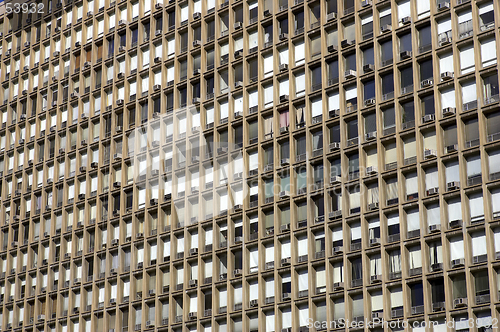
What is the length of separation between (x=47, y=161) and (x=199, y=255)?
931 inches

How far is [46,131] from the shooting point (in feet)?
320

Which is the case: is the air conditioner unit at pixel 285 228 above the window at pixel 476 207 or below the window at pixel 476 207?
above

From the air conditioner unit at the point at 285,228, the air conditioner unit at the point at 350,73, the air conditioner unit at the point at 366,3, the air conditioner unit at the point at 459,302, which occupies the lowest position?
the air conditioner unit at the point at 459,302

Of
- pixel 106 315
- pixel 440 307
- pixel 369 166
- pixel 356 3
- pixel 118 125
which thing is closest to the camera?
pixel 440 307

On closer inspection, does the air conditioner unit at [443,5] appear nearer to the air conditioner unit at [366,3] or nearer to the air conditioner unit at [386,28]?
the air conditioner unit at [386,28]

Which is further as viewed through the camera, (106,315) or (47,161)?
(47,161)

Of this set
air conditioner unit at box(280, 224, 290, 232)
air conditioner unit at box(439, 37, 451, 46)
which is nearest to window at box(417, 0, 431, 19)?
air conditioner unit at box(439, 37, 451, 46)

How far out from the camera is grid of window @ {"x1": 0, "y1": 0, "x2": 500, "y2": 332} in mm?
68125

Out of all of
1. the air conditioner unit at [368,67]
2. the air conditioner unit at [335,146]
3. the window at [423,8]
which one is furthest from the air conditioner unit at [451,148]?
the window at [423,8]

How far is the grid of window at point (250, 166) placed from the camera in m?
68.1

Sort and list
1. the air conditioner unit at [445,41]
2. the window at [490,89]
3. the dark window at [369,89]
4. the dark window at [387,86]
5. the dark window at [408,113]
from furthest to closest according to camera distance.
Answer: the dark window at [369,89] < the dark window at [387,86] < the dark window at [408,113] < the air conditioner unit at [445,41] < the window at [490,89]

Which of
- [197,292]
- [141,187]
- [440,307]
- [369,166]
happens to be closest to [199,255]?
[197,292]

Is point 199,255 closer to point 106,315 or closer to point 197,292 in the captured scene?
point 197,292

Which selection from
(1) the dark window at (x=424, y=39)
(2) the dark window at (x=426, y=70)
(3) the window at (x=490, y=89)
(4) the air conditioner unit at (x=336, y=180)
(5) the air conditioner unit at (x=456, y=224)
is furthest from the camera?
(4) the air conditioner unit at (x=336, y=180)
